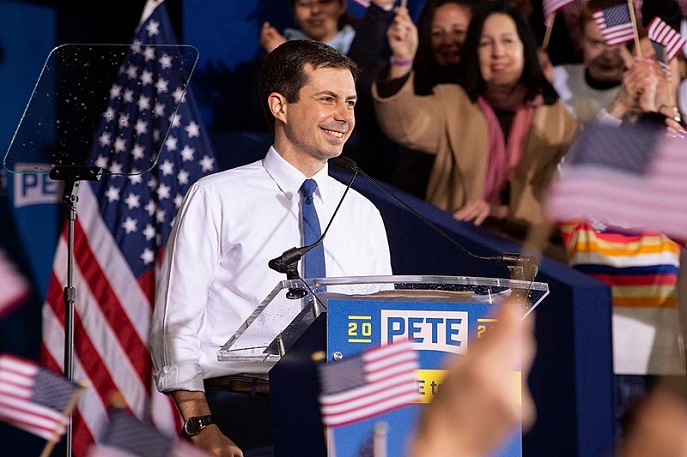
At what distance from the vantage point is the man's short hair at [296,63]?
2588 mm

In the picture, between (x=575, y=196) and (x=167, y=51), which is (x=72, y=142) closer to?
(x=167, y=51)

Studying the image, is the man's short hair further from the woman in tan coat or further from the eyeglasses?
the eyeglasses

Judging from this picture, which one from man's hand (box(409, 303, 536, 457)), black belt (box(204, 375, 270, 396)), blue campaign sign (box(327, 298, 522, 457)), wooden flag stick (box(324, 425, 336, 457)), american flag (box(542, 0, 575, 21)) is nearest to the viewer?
man's hand (box(409, 303, 536, 457))

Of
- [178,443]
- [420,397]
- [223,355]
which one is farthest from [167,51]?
[178,443]

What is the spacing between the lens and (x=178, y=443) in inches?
25.0

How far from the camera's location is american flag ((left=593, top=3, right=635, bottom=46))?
154 inches

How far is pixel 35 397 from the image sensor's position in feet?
4.69

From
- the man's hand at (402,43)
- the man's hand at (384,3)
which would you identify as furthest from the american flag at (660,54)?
the man's hand at (384,3)

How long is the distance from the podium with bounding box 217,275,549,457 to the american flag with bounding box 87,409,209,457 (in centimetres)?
78

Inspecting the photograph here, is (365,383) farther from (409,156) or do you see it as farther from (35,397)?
(409,156)

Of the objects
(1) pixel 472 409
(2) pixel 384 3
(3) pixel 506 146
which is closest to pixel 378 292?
(1) pixel 472 409

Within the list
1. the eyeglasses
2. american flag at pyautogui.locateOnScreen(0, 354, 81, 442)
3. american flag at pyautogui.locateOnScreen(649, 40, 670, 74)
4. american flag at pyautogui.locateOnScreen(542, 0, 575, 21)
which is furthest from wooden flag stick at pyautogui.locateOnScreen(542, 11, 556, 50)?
american flag at pyautogui.locateOnScreen(0, 354, 81, 442)

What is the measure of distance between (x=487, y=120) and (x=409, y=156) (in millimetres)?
390

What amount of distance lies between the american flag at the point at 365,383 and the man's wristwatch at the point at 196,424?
717 millimetres
